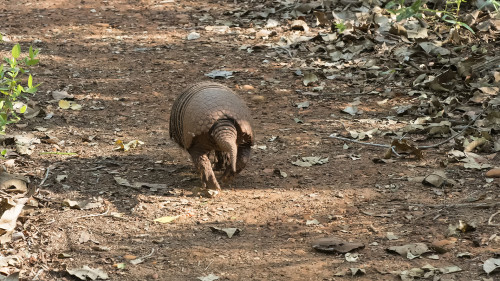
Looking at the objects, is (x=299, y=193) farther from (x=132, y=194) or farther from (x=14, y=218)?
(x=14, y=218)

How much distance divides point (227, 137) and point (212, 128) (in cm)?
13

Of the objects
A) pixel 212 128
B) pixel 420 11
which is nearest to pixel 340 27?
pixel 420 11

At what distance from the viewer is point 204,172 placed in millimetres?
4398

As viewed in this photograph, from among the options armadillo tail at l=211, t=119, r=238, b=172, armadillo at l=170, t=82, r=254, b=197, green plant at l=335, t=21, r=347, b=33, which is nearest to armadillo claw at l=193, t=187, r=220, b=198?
armadillo at l=170, t=82, r=254, b=197

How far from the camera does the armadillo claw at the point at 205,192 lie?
14.3 ft

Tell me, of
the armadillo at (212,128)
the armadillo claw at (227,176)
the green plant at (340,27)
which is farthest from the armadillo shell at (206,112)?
the green plant at (340,27)

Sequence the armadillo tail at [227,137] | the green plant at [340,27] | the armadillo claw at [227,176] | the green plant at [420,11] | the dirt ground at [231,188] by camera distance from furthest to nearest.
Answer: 1. the green plant at [340,27]
2. the green plant at [420,11]
3. the armadillo claw at [227,176]
4. the armadillo tail at [227,137]
5. the dirt ground at [231,188]

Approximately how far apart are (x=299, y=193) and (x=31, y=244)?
68.3 inches

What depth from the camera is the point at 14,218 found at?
3.78 meters

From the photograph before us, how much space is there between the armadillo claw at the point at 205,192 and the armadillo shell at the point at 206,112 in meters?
0.30

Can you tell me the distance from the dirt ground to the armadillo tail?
1.10 feet

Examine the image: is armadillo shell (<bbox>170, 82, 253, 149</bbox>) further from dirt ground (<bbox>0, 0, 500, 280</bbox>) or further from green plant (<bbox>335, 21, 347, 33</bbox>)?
green plant (<bbox>335, 21, 347, 33</bbox>)

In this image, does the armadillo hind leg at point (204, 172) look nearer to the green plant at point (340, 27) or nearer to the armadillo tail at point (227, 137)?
the armadillo tail at point (227, 137)

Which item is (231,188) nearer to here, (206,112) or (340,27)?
(206,112)
